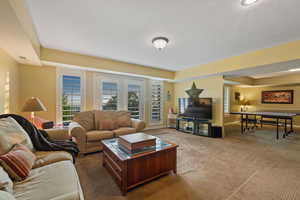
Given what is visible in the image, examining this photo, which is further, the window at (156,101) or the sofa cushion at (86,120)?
the window at (156,101)

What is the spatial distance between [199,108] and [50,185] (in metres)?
4.53

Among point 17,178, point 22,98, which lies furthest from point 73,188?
point 22,98

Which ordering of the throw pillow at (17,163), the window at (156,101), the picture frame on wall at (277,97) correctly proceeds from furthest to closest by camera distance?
the picture frame on wall at (277,97), the window at (156,101), the throw pillow at (17,163)

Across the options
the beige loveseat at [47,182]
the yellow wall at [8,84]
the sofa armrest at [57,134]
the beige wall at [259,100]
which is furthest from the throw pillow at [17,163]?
the beige wall at [259,100]

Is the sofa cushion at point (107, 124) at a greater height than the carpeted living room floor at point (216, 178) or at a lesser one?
greater

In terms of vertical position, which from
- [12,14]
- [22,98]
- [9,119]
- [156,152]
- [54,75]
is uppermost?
[12,14]

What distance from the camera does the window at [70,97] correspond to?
12.0ft

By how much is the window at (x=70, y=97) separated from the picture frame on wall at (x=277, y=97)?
8.94 meters

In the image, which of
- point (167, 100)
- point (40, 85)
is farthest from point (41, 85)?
point (167, 100)

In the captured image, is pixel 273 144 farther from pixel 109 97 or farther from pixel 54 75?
pixel 54 75

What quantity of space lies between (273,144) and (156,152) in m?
3.90

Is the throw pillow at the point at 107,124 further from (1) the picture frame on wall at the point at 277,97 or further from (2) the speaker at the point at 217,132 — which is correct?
(1) the picture frame on wall at the point at 277,97

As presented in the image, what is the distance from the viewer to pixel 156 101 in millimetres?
5508

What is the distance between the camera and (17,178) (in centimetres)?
116
